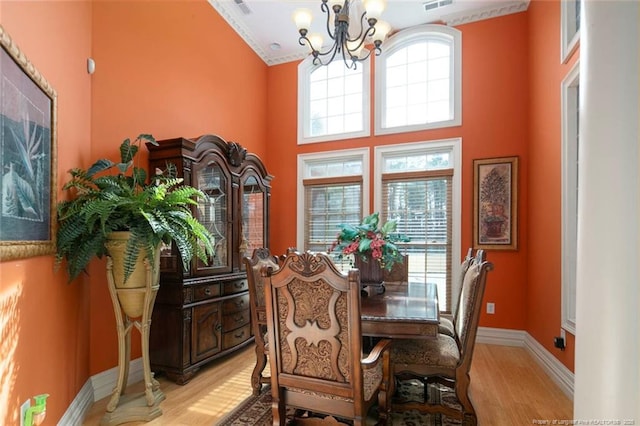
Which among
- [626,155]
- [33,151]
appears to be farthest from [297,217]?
[626,155]

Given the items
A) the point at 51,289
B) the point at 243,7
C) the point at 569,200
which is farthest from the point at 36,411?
the point at 243,7

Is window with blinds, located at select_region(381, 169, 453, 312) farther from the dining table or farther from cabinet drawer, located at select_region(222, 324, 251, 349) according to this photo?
cabinet drawer, located at select_region(222, 324, 251, 349)

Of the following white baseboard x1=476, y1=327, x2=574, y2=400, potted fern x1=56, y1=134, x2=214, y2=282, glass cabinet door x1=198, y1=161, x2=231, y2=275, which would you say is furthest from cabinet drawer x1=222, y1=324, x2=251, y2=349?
white baseboard x1=476, y1=327, x2=574, y2=400

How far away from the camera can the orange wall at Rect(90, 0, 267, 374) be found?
2.60 metres

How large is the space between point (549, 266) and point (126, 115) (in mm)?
4155

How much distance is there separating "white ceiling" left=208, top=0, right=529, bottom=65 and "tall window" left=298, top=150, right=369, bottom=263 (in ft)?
5.65

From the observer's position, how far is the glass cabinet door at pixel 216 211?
3.09 m

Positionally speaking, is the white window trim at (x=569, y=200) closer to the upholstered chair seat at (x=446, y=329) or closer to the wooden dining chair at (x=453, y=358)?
the upholstered chair seat at (x=446, y=329)

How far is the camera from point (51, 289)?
1.89 meters

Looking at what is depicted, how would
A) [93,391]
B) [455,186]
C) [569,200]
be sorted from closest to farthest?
[93,391] < [569,200] < [455,186]

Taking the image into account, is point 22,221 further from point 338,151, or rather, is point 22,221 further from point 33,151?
point 338,151

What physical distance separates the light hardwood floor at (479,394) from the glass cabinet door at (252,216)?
122 centimetres

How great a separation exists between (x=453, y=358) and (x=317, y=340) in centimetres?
99

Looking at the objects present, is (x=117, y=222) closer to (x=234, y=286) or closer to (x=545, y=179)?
(x=234, y=286)
